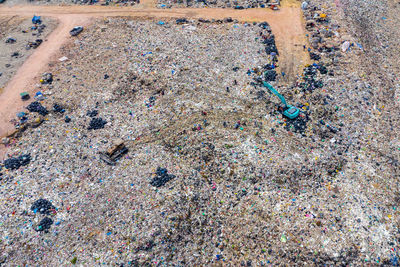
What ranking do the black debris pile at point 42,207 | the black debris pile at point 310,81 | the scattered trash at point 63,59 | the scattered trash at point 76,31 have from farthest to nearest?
the scattered trash at point 76,31 → the scattered trash at point 63,59 → the black debris pile at point 310,81 → the black debris pile at point 42,207

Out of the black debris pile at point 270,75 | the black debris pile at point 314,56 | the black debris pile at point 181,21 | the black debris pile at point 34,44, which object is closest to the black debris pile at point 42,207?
the black debris pile at point 270,75

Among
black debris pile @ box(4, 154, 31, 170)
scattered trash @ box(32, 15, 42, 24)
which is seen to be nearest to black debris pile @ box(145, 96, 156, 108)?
black debris pile @ box(4, 154, 31, 170)

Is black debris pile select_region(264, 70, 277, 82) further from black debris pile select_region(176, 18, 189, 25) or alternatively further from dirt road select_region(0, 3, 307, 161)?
black debris pile select_region(176, 18, 189, 25)

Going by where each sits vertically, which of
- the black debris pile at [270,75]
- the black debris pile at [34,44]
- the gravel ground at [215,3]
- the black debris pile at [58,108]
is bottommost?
the black debris pile at [58,108]

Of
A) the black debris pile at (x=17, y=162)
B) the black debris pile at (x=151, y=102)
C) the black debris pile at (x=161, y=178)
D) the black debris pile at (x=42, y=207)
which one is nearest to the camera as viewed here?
the black debris pile at (x=42, y=207)

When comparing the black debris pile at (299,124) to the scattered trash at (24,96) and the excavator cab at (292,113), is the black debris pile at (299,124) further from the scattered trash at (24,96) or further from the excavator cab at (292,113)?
the scattered trash at (24,96)
